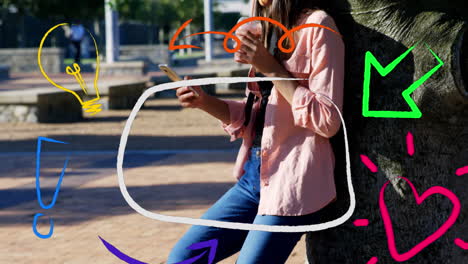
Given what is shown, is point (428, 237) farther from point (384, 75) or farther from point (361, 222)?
point (384, 75)

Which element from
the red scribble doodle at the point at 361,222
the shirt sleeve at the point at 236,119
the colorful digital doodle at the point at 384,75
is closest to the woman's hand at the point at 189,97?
the shirt sleeve at the point at 236,119

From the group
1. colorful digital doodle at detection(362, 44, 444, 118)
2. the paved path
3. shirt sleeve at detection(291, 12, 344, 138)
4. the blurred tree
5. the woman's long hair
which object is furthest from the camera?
the blurred tree

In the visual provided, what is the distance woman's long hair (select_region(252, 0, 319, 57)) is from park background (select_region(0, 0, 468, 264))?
36 centimetres

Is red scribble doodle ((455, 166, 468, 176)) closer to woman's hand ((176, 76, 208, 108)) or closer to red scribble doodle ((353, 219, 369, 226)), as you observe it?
red scribble doodle ((353, 219, 369, 226))

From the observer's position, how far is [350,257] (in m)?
3.29

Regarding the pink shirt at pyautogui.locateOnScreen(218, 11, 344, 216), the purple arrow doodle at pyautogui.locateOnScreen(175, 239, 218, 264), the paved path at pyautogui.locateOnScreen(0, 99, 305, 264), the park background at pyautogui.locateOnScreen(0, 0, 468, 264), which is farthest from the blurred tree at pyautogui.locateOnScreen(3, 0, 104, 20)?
the pink shirt at pyautogui.locateOnScreen(218, 11, 344, 216)

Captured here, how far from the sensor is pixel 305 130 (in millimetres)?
2855

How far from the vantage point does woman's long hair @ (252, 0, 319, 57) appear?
2889 mm

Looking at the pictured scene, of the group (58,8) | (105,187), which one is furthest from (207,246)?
(58,8)

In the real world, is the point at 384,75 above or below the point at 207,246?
above

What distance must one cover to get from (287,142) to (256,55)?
1.12 ft

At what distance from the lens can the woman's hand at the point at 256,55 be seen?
2748mm

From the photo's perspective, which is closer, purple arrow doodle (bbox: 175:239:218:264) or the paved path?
purple arrow doodle (bbox: 175:239:218:264)

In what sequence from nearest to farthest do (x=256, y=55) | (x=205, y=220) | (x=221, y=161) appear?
(x=256, y=55)
(x=205, y=220)
(x=221, y=161)
